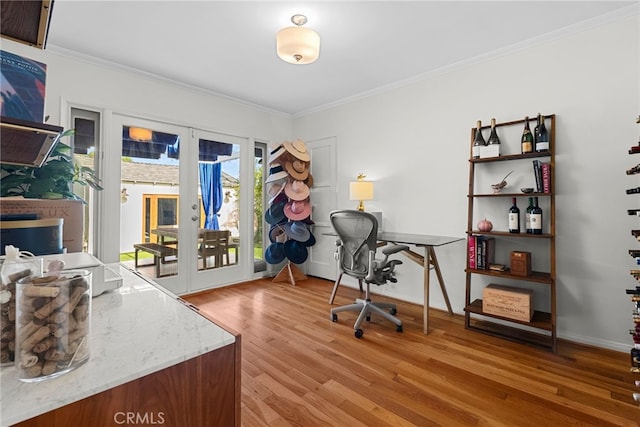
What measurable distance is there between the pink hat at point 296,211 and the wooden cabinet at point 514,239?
2102 mm

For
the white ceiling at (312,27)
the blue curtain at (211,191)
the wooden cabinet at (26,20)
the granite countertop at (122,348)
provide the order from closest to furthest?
the granite countertop at (122,348)
the wooden cabinet at (26,20)
the white ceiling at (312,27)
the blue curtain at (211,191)

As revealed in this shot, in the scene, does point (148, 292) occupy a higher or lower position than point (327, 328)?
higher

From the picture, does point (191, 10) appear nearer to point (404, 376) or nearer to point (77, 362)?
point (77, 362)

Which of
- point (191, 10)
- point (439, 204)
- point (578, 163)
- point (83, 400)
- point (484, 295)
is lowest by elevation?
point (484, 295)

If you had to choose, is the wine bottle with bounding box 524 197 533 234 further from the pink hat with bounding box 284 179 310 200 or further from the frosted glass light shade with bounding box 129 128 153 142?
the frosted glass light shade with bounding box 129 128 153 142

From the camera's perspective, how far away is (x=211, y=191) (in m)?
3.89

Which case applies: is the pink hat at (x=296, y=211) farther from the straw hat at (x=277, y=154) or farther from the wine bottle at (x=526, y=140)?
the wine bottle at (x=526, y=140)

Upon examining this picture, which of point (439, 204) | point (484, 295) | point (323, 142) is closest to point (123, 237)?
point (323, 142)

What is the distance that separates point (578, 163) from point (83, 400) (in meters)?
3.22

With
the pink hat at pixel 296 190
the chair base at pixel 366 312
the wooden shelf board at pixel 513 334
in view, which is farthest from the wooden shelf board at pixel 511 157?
the pink hat at pixel 296 190

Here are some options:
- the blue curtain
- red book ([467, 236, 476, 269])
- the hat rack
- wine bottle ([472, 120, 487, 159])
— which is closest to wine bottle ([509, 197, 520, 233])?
red book ([467, 236, 476, 269])

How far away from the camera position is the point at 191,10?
2.21m

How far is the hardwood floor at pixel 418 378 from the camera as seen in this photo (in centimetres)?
157

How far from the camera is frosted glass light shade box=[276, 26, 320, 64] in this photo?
2188 mm
